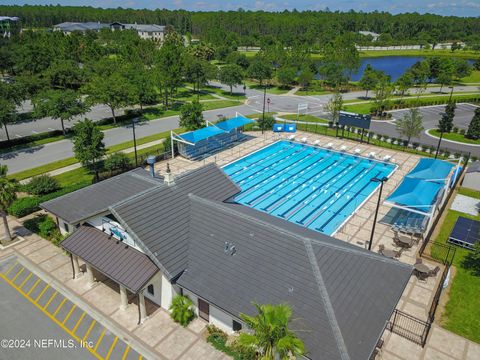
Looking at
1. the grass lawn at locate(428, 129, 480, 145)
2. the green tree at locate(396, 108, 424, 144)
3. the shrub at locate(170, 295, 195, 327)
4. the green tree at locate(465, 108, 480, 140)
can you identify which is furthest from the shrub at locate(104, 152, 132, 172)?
the green tree at locate(465, 108, 480, 140)

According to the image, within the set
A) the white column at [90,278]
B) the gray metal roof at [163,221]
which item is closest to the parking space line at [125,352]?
the gray metal roof at [163,221]

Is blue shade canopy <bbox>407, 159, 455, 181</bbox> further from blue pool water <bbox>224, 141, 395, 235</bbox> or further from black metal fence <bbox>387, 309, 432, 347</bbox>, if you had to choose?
black metal fence <bbox>387, 309, 432, 347</bbox>

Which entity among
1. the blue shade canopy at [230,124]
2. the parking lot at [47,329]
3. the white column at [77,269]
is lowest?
the parking lot at [47,329]

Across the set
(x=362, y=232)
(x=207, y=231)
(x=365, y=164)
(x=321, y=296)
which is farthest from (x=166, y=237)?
(x=365, y=164)

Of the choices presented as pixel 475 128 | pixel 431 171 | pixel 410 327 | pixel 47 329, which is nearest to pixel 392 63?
pixel 475 128

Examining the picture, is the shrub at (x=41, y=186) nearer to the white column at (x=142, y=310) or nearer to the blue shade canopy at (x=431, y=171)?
the white column at (x=142, y=310)

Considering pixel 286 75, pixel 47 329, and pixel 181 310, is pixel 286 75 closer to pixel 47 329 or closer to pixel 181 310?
pixel 181 310
